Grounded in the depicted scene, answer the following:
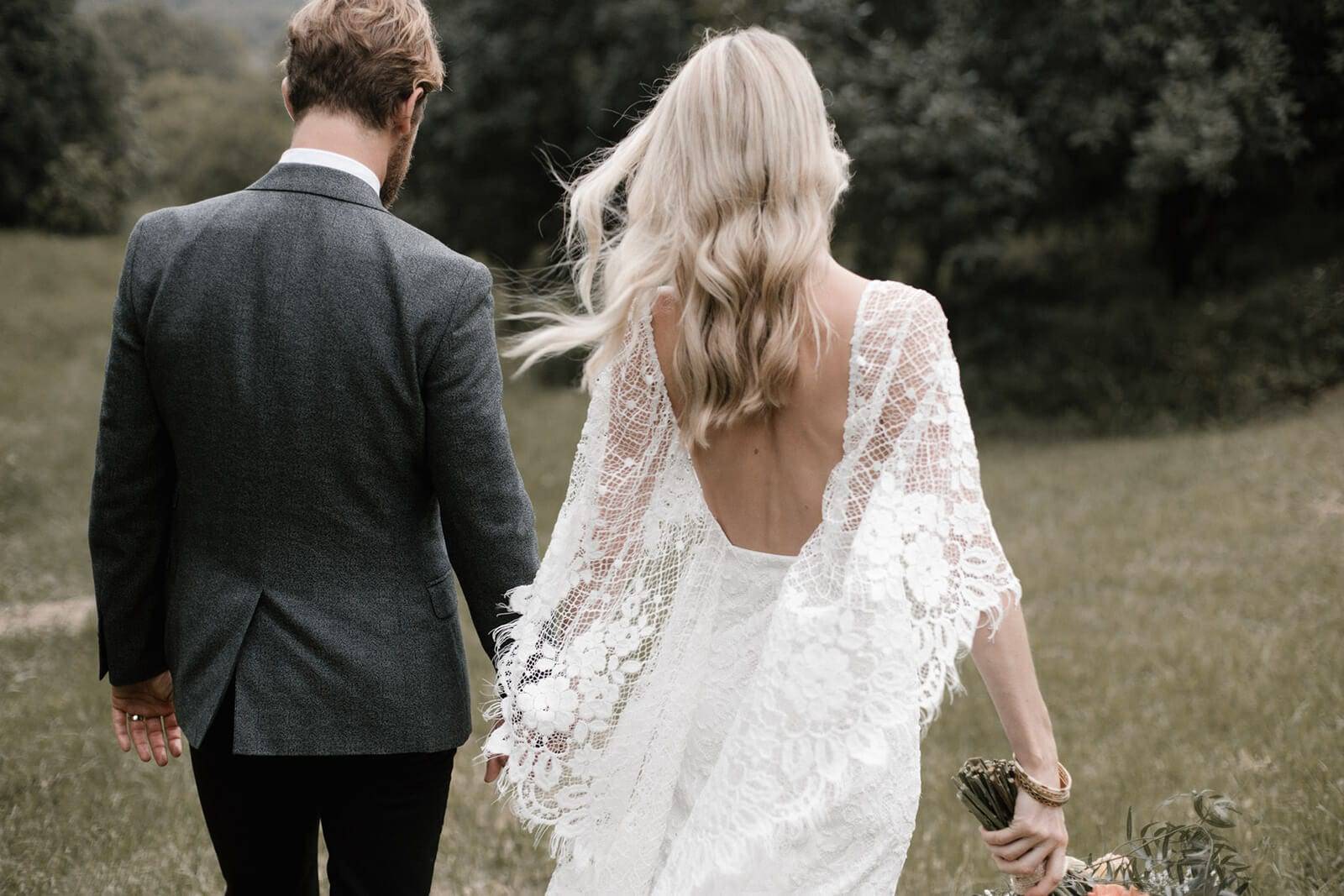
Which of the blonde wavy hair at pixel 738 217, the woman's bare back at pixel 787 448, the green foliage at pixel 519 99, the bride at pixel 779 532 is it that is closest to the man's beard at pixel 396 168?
the bride at pixel 779 532

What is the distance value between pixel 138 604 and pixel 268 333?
660 millimetres

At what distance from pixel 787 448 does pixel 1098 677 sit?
4.42 m

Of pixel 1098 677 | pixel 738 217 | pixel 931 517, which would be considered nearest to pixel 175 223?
pixel 738 217

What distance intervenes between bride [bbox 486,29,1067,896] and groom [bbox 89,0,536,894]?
9.0 inches

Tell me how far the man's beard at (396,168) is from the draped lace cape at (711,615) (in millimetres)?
578

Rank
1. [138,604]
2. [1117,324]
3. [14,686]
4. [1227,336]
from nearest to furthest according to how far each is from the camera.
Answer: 1. [138,604]
2. [14,686]
3. [1227,336]
4. [1117,324]

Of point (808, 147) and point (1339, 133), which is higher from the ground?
point (808, 147)

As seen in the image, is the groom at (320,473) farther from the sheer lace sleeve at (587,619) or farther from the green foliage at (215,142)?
the green foliage at (215,142)

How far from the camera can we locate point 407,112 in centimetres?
216

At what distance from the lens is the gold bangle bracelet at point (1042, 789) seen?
6.35 ft

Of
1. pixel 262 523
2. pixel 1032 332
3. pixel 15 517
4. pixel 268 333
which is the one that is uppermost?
pixel 268 333

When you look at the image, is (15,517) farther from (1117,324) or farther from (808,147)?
(1117,324)

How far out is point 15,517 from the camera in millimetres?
9805

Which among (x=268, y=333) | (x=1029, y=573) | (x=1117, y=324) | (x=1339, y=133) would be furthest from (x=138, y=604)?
(x=1117, y=324)
